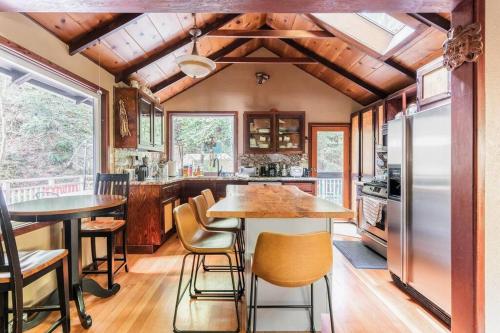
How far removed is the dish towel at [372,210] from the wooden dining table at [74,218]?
2.79m

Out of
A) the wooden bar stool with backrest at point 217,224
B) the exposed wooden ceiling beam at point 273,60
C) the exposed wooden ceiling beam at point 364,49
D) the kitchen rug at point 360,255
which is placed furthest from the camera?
the exposed wooden ceiling beam at point 273,60

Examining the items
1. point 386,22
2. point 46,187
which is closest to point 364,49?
point 386,22

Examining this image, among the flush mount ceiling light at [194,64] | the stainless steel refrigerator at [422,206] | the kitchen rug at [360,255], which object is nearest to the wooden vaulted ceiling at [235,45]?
the flush mount ceiling light at [194,64]

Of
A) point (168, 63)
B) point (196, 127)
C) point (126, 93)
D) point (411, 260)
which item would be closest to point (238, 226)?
point (411, 260)

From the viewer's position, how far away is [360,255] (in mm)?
3490

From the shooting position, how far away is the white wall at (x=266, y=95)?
5.53m

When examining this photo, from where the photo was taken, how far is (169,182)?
155 inches

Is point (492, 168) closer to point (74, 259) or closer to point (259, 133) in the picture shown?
point (74, 259)

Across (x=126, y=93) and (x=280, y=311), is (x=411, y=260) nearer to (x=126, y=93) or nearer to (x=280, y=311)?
(x=280, y=311)

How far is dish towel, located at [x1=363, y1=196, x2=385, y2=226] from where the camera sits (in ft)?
10.6

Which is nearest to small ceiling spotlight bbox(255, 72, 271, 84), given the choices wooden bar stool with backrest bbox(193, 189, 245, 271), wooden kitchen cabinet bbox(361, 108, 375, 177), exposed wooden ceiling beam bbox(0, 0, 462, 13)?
wooden kitchen cabinet bbox(361, 108, 375, 177)

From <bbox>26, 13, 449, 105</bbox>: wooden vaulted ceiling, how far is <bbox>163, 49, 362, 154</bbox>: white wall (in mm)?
180

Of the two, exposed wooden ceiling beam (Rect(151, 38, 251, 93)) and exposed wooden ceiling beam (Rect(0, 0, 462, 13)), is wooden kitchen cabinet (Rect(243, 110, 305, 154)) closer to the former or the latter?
exposed wooden ceiling beam (Rect(151, 38, 251, 93))

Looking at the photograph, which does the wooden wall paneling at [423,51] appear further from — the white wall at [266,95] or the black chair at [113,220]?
the black chair at [113,220]
